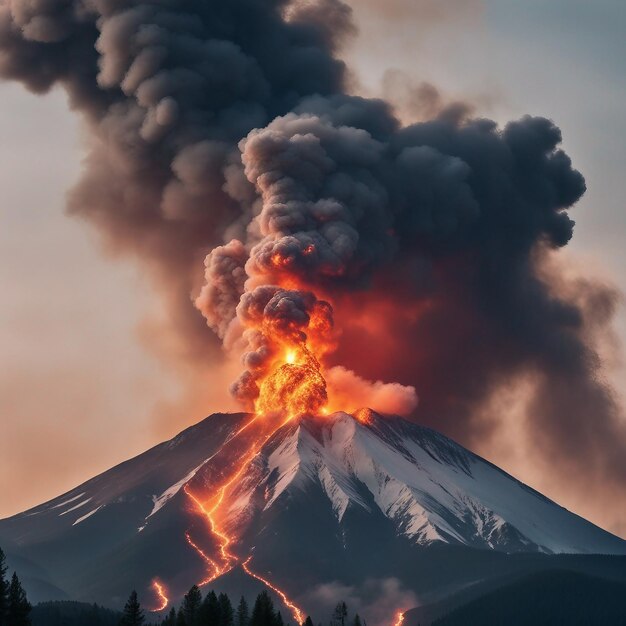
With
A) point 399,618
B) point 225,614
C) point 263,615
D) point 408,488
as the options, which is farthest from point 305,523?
point 225,614

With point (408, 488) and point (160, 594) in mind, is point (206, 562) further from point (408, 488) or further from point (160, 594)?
point (408, 488)

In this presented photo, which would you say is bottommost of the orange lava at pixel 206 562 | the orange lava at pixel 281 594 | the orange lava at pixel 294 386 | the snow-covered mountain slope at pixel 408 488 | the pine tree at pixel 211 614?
the pine tree at pixel 211 614

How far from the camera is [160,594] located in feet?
431

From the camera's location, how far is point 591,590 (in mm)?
122562

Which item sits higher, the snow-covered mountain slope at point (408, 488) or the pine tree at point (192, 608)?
the snow-covered mountain slope at point (408, 488)

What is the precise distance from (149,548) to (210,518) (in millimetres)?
7347

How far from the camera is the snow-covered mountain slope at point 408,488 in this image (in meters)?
146

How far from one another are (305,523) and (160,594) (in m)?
16.1

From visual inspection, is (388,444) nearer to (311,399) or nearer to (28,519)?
(311,399)

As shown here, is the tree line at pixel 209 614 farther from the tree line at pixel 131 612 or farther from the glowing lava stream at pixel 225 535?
the glowing lava stream at pixel 225 535

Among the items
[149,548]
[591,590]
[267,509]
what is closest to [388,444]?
[267,509]

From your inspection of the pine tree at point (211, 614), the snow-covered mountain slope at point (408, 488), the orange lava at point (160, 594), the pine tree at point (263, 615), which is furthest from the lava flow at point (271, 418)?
the pine tree at point (211, 614)

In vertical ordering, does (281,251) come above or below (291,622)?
above

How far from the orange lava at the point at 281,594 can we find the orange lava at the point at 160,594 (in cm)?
624
